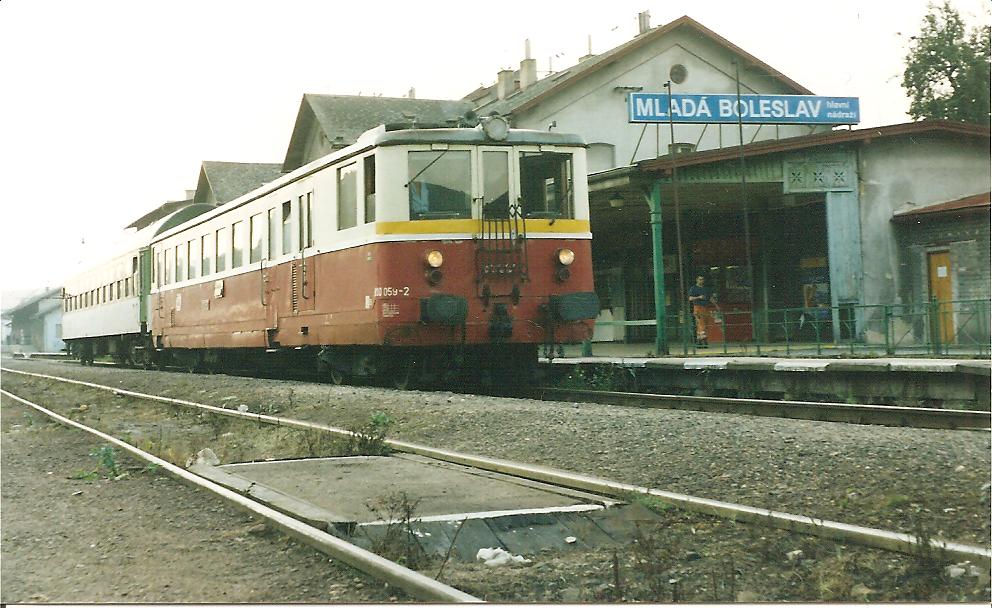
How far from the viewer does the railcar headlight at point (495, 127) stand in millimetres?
11102

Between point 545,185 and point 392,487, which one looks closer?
point 392,487

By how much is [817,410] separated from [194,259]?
1186 centimetres

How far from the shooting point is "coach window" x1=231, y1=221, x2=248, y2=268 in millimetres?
15008

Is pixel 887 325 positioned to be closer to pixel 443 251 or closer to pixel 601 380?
pixel 601 380

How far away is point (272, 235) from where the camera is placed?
13789 mm

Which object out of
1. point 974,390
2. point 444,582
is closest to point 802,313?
point 974,390

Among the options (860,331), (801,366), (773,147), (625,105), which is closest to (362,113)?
(801,366)

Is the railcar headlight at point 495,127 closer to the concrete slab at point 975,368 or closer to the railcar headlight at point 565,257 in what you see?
the railcar headlight at point 565,257

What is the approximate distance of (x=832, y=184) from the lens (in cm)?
1570

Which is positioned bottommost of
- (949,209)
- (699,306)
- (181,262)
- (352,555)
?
(352,555)

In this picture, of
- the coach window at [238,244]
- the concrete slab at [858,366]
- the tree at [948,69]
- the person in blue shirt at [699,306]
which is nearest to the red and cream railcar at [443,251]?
the coach window at [238,244]

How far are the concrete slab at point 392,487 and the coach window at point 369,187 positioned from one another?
426 cm

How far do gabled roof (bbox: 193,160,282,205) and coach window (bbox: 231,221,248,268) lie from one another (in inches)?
27.6

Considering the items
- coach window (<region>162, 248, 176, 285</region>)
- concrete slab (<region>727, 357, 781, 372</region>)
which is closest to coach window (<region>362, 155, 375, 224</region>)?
concrete slab (<region>727, 357, 781, 372</region>)
